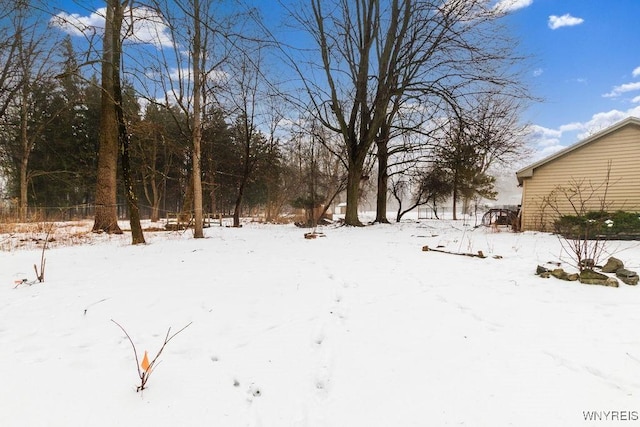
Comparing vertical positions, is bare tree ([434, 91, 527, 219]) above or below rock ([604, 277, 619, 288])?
above

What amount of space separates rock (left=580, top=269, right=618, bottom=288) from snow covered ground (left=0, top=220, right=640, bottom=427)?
108 millimetres

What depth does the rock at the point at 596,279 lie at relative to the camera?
353cm

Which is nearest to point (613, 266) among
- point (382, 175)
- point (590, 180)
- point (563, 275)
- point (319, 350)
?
point (563, 275)

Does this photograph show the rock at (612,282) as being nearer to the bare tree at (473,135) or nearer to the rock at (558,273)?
the rock at (558,273)

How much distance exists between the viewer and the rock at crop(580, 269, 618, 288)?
11.6 ft

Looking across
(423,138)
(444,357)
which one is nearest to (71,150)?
(423,138)

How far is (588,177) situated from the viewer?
1049 cm

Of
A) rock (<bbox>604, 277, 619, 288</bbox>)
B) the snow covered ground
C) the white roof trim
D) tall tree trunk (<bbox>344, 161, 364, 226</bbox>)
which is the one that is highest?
the white roof trim

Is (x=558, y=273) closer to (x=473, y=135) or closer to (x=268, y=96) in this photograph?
(x=473, y=135)

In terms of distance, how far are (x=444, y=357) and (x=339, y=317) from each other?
0.99 m

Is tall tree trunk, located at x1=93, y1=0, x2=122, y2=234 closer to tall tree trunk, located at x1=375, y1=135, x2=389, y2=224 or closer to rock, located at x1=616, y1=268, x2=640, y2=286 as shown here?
tall tree trunk, located at x1=375, y1=135, x2=389, y2=224

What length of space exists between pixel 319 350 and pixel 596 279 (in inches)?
149

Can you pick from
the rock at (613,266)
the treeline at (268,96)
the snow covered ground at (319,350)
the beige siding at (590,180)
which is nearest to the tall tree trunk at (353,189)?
the treeline at (268,96)

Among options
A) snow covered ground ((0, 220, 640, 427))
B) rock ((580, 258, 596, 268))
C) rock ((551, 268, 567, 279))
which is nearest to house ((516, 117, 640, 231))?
rock ((580, 258, 596, 268))
